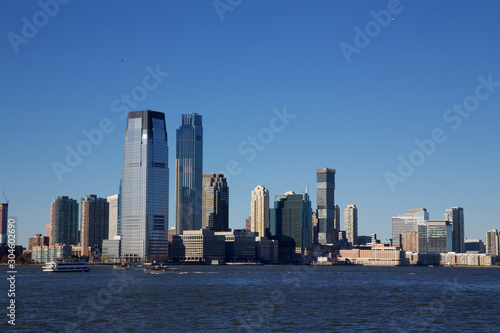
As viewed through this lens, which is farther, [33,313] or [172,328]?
[33,313]

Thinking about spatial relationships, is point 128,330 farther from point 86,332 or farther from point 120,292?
point 120,292

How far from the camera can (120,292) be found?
404ft

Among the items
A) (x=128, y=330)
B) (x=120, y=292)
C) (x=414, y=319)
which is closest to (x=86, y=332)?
(x=128, y=330)

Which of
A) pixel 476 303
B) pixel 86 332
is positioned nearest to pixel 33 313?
pixel 86 332

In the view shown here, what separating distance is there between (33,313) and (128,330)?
19623mm

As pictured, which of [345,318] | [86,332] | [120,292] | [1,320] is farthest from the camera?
[120,292]

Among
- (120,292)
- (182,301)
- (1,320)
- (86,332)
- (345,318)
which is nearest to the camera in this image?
(86,332)

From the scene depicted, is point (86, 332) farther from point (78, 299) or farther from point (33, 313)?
point (78, 299)

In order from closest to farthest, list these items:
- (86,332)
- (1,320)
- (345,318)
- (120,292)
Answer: (86,332) < (1,320) < (345,318) < (120,292)

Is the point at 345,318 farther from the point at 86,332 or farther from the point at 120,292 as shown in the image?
the point at 120,292

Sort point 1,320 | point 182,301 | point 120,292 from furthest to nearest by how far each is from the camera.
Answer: point 120,292 < point 182,301 < point 1,320

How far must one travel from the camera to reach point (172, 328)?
72938mm

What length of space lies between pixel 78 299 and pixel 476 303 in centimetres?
6061

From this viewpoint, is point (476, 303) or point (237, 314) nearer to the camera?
point (237, 314)
